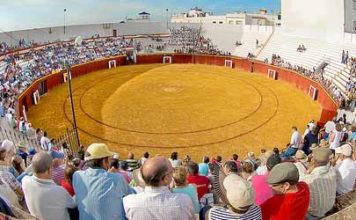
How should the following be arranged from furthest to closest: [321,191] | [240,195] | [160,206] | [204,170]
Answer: [204,170]
[321,191]
[160,206]
[240,195]

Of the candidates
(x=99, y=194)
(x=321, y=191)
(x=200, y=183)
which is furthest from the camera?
(x=200, y=183)

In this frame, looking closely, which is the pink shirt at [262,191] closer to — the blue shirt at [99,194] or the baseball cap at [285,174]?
the baseball cap at [285,174]

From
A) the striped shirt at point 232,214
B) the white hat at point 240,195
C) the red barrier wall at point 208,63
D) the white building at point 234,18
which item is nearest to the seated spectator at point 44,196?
the striped shirt at point 232,214

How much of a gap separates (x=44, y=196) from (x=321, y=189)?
3747mm

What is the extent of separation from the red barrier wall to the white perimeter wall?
6995 millimetres

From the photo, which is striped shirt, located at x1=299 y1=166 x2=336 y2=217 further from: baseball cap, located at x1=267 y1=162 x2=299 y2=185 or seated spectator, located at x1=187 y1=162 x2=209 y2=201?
seated spectator, located at x1=187 y1=162 x2=209 y2=201

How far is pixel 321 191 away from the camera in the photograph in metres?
4.84

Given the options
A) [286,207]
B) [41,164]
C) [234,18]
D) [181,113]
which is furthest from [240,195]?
[234,18]

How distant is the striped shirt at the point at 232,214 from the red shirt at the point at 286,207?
1.12ft

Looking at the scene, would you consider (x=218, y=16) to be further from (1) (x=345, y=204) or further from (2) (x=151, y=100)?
(1) (x=345, y=204)

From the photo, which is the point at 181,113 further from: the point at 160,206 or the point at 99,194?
the point at 160,206

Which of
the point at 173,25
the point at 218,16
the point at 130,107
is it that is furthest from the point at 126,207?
the point at 218,16

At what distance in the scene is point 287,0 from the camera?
4647 cm

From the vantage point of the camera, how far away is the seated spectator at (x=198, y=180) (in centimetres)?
676
